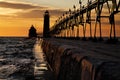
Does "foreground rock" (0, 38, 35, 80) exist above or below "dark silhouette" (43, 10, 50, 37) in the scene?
below

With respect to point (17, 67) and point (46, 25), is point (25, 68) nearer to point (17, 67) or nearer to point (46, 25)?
point (17, 67)

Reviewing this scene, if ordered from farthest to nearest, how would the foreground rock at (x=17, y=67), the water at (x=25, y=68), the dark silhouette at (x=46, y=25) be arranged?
the dark silhouette at (x=46, y=25)
the foreground rock at (x=17, y=67)
the water at (x=25, y=68)

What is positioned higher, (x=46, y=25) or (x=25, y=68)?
(x=46, y=25)

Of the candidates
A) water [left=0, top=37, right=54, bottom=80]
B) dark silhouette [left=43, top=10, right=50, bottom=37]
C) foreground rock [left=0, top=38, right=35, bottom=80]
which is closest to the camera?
water [left=0, top=37, right=54, bottom=80]

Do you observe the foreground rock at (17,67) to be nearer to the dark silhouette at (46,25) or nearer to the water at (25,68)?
the water at (25,68)

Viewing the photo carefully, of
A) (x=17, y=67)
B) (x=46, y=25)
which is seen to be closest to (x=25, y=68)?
(x=17, y=67)

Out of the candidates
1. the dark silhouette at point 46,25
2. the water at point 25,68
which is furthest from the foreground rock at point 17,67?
the dark silhouette at point 46,25

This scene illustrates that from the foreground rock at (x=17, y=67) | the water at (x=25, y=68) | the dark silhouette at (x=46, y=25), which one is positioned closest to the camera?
the water at (x=25, y=68)

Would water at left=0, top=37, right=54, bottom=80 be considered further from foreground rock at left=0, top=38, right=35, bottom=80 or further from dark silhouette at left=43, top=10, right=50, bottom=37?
dark silhouette at left=43, top=10, right=50, bottom=37

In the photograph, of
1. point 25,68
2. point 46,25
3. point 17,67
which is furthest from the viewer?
point 46,25

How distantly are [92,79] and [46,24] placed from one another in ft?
547

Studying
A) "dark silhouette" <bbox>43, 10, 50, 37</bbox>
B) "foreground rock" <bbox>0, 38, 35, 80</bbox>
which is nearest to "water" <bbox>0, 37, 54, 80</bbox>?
"foreground rock" <bbox>0, 38, 35, 80</bbox>

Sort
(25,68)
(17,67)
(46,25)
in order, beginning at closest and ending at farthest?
1. (25,68)
2. (17,67)
3. (46,25)

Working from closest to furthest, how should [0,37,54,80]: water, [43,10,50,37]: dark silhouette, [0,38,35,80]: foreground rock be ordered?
1. [0,37,54,80]: water
2. [0,38,35,80]: foreground rock
3. [43,10,50,37]: dark silhouette
